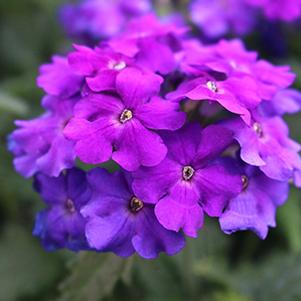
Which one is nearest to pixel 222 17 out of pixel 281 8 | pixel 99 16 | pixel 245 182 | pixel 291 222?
pixel 281 8

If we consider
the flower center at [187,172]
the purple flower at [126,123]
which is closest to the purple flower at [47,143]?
the purple flower at [126,123]

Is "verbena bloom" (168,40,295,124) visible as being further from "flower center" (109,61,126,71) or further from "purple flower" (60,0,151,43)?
"purple flower" (60,0,151,43)

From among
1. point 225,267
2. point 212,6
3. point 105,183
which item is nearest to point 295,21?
point 212,6

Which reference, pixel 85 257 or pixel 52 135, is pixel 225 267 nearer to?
→ pixel 85 257

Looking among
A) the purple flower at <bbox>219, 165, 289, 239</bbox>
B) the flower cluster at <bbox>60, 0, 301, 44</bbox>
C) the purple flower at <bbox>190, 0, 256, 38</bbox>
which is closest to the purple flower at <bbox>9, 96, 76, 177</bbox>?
the purple flower at <bbox>219, 165, 289, 239</bbox>

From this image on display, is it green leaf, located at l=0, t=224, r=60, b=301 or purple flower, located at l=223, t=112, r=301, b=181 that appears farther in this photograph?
green leaf, located at l=0, t=224, r=60, b=301

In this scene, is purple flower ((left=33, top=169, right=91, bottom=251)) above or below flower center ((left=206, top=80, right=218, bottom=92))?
below

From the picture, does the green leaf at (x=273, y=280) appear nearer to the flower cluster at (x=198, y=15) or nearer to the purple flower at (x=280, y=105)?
the purple flower at (x=280, y=105)
